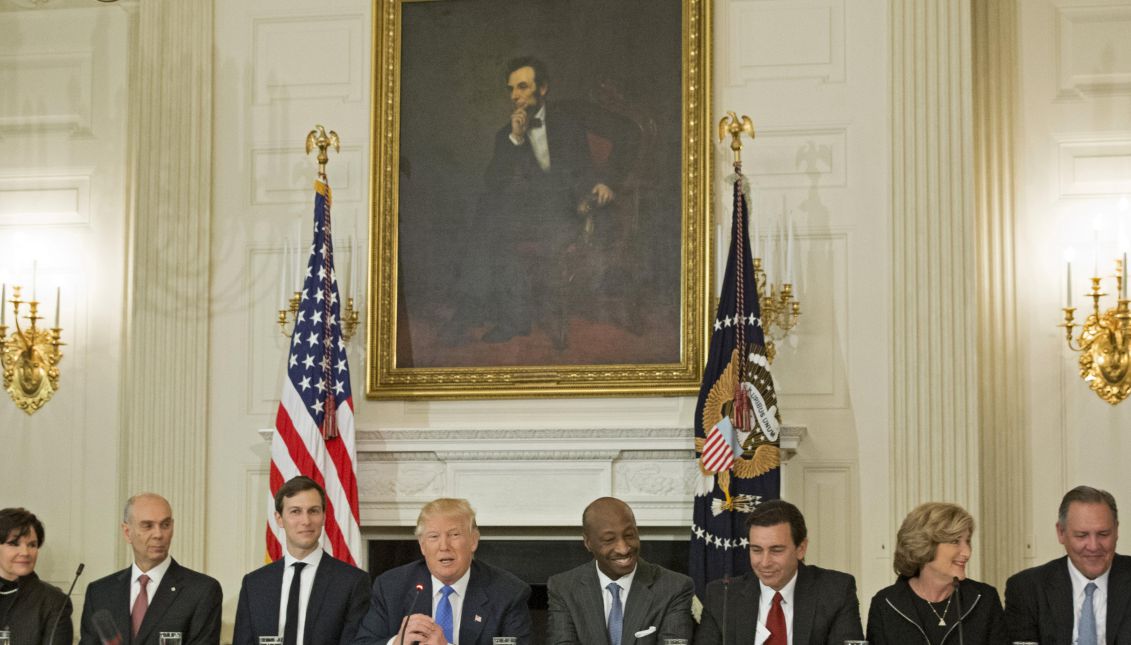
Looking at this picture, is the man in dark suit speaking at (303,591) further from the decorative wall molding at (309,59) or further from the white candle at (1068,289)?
the white candle at (1068,289)

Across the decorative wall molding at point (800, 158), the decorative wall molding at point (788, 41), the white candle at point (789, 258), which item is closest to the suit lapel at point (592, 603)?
the white candle at point (789, 258)

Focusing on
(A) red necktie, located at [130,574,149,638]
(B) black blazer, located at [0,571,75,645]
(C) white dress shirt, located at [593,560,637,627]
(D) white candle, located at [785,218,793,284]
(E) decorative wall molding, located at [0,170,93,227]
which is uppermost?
(E) decorative wall molding, located at [0,170,93,227]

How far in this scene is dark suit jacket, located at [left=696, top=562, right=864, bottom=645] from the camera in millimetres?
4730

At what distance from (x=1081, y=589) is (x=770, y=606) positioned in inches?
45.0

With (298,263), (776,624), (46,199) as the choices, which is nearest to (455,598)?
(776,624)

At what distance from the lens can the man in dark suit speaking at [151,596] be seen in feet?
17.8

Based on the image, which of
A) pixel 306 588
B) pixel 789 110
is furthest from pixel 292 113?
pixel 306 588

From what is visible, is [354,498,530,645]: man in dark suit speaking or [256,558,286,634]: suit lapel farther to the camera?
[256,558,286,634]: suit lapel

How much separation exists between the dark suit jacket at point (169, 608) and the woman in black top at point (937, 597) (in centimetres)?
252

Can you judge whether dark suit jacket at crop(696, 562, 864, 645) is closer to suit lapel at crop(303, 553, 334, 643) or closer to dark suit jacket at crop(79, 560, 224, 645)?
suit lapel at crop(303, 553, 334, 643)

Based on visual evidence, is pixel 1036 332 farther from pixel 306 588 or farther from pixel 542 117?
pixel 306 588

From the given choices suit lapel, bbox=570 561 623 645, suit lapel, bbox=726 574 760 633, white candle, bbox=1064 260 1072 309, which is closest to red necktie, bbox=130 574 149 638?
suit lapel, bbox=570 561 623 645

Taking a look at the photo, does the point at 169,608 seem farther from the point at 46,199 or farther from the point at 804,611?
the point at 46,199

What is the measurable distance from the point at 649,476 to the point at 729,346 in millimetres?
813
